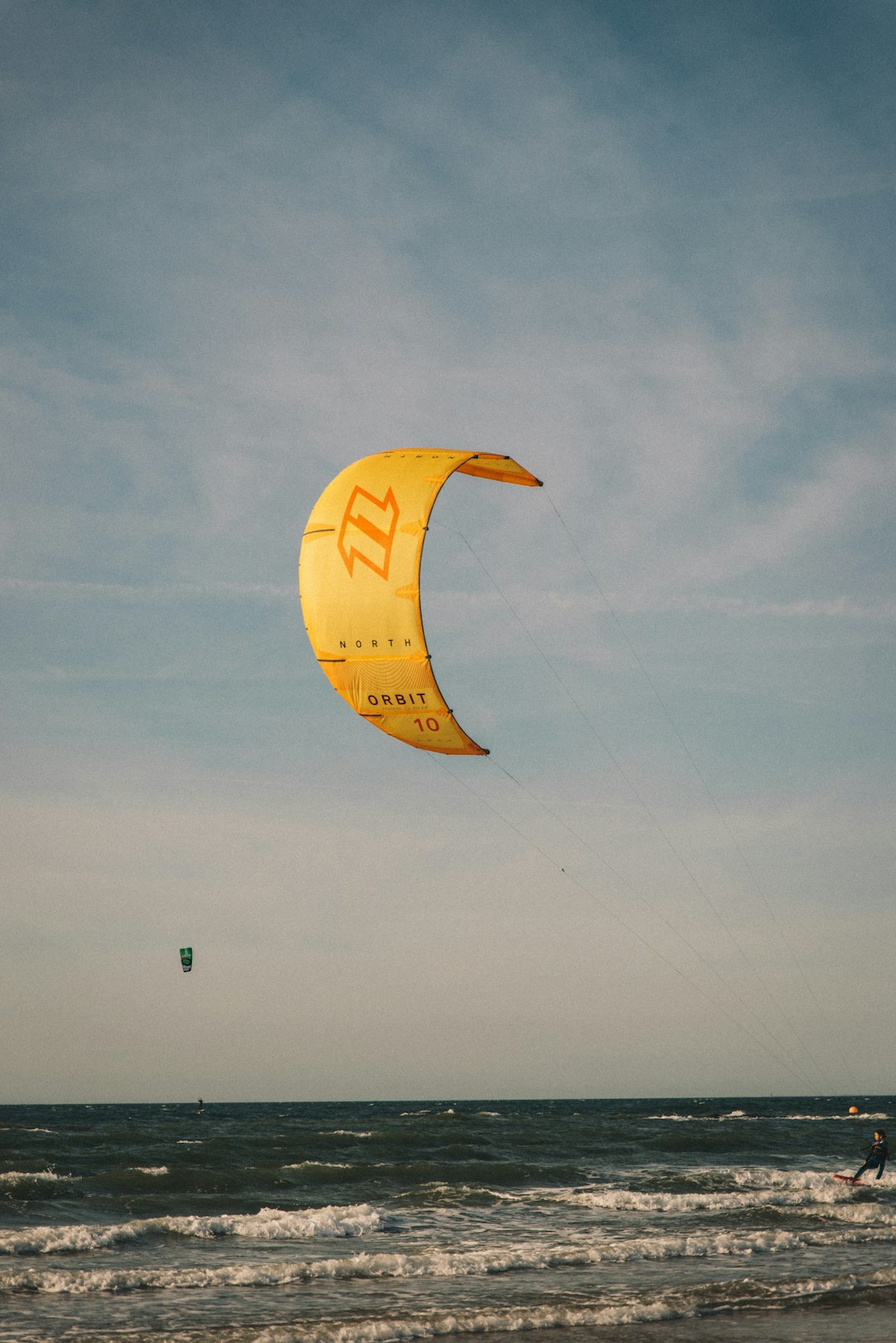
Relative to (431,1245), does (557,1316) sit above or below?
above

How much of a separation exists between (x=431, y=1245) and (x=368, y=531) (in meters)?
11.3

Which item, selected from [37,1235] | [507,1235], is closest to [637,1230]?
[507,1235]

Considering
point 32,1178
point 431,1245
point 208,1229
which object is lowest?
point 32,1178

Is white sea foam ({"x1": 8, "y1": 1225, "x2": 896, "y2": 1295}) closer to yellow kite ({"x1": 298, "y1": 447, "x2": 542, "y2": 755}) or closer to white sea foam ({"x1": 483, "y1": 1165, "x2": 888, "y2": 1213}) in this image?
white sea foam ({"x1": 483, "y1": 1165, "x2": 888, "y2": 1213})

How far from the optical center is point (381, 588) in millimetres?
15648

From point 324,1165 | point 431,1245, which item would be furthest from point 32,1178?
point 431,1245

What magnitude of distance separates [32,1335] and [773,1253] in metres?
11.0

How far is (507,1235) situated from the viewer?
1789cm

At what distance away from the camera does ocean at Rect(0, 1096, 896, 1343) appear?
12.3 meters

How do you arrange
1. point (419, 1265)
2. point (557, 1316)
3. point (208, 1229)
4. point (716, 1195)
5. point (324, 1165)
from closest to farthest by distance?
point (557, 1316), point (419, 1265), point (208, 1229), point (716, 1195), point (324, 1165)

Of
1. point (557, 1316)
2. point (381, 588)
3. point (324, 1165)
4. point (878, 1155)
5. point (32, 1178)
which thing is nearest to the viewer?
point (557, 1316)

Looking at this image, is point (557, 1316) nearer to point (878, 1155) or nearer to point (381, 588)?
point (381, 588)

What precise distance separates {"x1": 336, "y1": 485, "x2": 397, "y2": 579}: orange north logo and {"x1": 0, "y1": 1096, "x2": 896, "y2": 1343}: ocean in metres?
9.61

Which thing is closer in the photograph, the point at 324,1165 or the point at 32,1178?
the point at 32,1178
